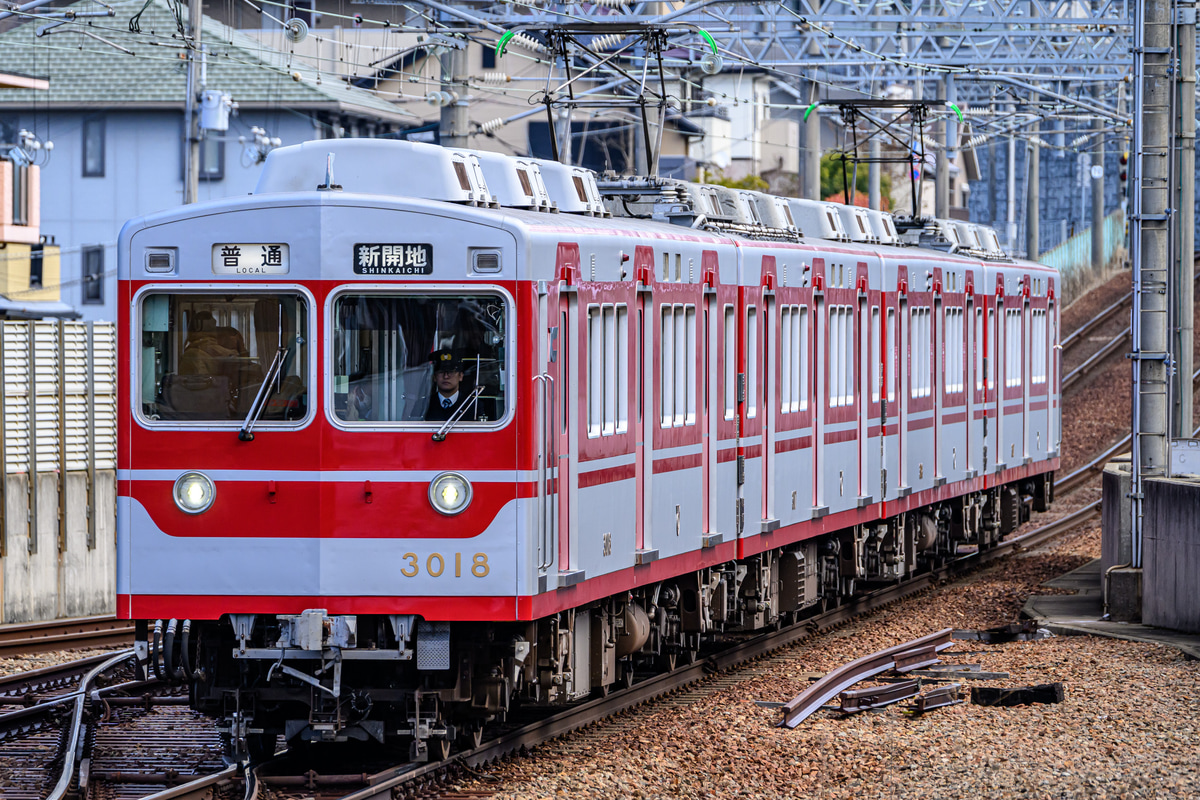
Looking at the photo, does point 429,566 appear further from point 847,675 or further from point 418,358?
point 847,675

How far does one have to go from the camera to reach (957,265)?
19.3 metres

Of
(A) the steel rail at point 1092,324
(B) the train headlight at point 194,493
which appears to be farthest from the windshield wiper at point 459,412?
(A) the steel rail at point 1092,324

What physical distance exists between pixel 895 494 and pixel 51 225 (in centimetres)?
3233

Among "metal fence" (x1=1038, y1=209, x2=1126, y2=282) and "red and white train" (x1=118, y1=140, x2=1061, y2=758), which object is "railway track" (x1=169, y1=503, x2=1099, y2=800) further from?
"metal fence" (x1=1038, y1=209, x2=1126, y2=282)

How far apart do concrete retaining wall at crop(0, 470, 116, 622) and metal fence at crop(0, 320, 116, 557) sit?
5cm

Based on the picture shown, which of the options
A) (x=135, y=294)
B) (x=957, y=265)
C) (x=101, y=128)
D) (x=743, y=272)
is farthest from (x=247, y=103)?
(x=135, y=294)

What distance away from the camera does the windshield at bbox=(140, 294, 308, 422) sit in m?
9.62

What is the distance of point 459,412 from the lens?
9.59 metres

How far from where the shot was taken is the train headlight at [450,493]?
9.54 m

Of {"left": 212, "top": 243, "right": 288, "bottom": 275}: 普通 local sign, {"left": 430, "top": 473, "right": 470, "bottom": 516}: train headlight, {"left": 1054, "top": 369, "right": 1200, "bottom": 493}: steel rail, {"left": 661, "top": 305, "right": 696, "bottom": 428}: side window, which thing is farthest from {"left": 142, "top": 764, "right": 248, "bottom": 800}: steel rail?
{"left": 1054, "top": 369, "right": 1200, "bottom": 493}: steel rail

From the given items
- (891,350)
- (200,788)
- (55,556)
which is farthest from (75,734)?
(891,350)

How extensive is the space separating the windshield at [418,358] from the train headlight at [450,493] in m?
0.29

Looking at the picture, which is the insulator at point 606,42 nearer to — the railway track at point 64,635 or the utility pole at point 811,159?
the utility pole at point 811,159

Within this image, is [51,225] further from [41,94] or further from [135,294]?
[135,294]
